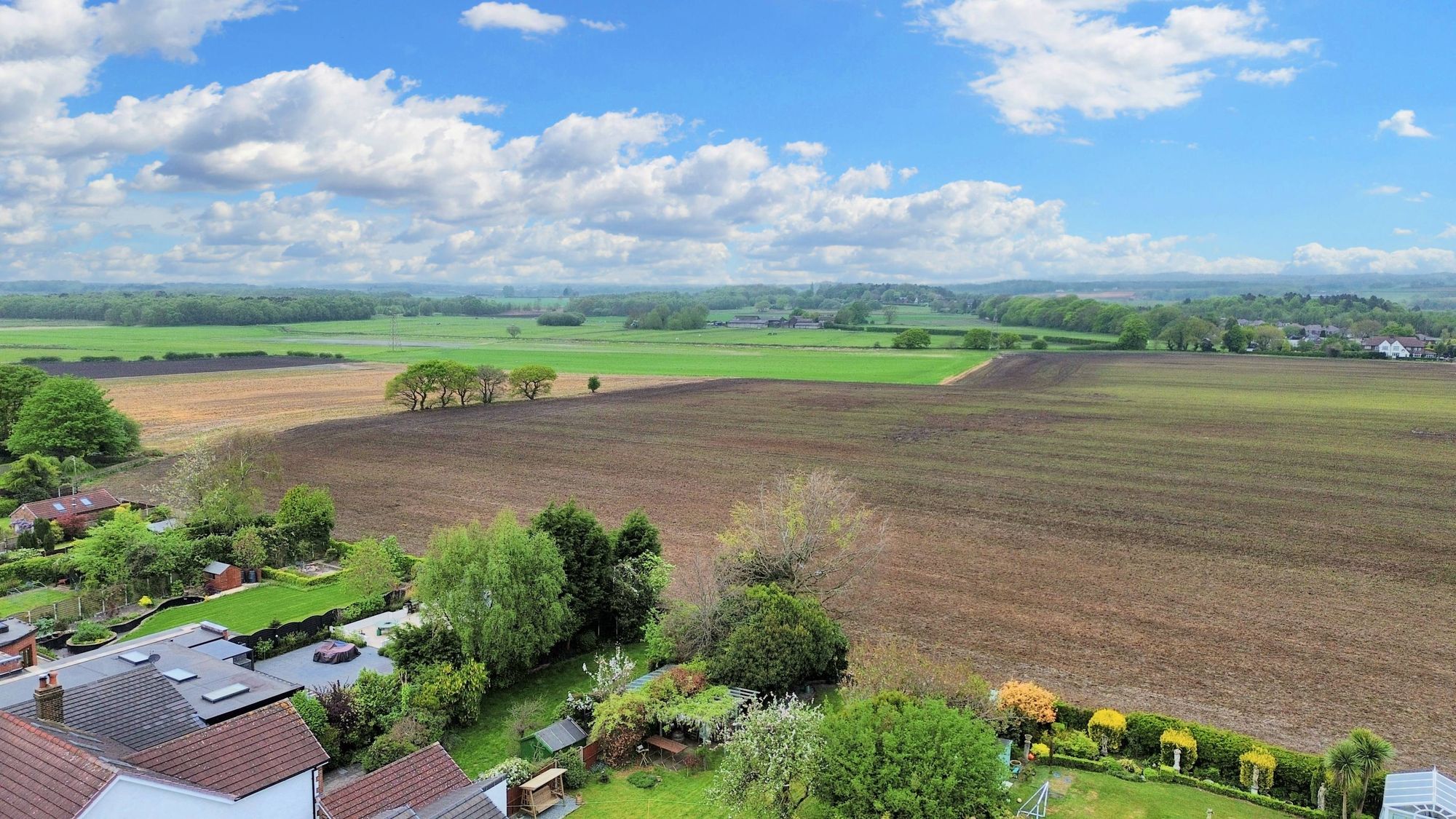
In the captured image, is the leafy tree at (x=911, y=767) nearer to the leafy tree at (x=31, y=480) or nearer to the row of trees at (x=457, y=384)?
the leafy tree at (x=31, y=480)

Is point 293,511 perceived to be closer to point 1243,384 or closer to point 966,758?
point 966,758

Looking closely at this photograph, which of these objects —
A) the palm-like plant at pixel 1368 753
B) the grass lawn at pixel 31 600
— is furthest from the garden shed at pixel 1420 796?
the grass lawn at pixel 31 600

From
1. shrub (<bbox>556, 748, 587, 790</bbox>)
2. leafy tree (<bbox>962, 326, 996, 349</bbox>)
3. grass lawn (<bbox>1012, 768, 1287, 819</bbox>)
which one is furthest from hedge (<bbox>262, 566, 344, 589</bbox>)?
leafy tree (<bbox>962, 326, 996, 349</bbox>)

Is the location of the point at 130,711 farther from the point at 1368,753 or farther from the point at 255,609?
the point at 1368,753

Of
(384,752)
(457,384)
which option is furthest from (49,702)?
(457,384)

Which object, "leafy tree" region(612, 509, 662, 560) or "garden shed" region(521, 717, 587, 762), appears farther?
"leafy tree" region(612, 509, 662, 560)

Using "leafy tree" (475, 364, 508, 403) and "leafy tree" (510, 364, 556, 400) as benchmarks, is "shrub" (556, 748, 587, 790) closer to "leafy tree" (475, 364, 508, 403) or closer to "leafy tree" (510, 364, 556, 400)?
"leafy tree" (475, 364, 508, 403)
